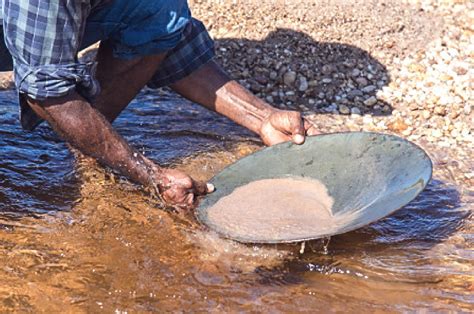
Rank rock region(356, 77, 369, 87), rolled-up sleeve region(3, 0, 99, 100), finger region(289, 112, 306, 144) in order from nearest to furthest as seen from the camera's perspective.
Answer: rolled-up sleeve region(3, 0, 99, 100), finger region(289, 112, 306, 144), rock region(356, 77, 369, 87)

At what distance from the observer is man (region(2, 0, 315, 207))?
2.73 meters

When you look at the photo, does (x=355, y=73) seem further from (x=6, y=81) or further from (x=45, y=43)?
(x=45, y=43)

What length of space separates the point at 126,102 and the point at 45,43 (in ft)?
2.96

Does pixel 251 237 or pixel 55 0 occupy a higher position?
pixel 55 0

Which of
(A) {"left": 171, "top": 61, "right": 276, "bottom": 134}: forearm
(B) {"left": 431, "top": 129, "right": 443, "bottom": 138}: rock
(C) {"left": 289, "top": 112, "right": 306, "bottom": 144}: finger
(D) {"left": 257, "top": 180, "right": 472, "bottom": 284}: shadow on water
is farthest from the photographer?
(B) {"left": 431, "top": 129, "right": 443, "bottom": 138}: rock

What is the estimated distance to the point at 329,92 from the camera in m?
4.38

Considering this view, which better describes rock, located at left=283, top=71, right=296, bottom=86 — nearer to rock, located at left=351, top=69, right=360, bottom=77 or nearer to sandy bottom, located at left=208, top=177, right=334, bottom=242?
rock, located at left=351, top=69, right=360, bottom=77

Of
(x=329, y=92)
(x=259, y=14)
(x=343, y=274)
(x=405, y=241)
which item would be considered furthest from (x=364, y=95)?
(x=343, y=274)

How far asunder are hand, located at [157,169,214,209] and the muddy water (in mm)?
147

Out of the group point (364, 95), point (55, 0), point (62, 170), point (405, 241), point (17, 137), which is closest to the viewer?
point (55, 0)

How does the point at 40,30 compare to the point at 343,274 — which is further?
the point at 343,274

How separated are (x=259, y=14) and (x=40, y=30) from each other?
2272mm

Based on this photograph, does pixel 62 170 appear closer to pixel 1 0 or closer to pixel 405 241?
pixel 1 0

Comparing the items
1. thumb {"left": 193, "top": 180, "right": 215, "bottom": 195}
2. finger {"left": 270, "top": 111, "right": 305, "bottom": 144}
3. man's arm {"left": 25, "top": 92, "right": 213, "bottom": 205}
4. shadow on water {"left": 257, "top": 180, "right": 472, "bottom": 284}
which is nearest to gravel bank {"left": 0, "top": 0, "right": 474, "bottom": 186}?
shadow on water {"left": 257, "top": 180, "right": 472, "bottom": 284}
